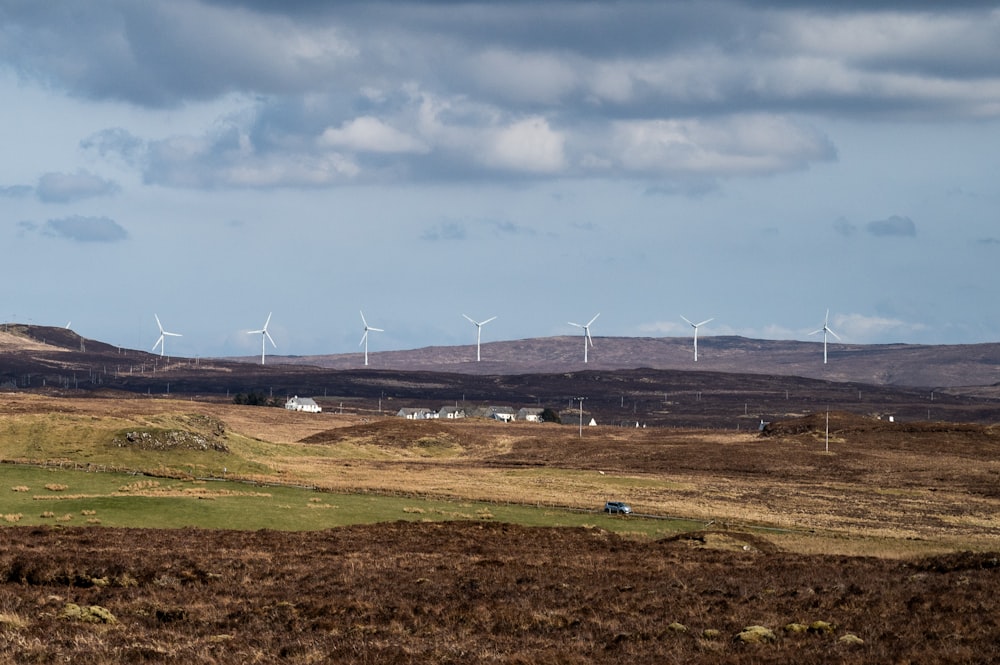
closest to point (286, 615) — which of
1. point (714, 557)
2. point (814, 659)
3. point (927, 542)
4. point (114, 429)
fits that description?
point (814, 659)

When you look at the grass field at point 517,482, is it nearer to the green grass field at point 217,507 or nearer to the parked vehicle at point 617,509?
the green grass field at point 217,507

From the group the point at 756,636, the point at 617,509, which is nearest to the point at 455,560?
the point at 756,636

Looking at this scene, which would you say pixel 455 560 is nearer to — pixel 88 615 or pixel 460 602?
pixel 460 602

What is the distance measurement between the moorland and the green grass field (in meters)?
0.25

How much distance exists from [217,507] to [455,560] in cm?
1844

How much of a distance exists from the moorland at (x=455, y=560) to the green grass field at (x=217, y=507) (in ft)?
0.82

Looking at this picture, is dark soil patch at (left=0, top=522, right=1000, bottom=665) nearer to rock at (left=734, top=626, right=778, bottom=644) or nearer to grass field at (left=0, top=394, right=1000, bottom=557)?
rock at (left=734, top=626, right=778, bottom=644)

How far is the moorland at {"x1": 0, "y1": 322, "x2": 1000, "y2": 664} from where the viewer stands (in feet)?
80.0

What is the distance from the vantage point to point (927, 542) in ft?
195

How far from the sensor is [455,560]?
1670 inches

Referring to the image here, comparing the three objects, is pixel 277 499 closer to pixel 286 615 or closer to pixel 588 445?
pixel 286 615

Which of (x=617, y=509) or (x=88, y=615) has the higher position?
(x=88, y=615)

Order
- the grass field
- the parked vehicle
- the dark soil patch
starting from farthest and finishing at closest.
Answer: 1. the parked vehicle
2. the grass field
3. the dark soil patch

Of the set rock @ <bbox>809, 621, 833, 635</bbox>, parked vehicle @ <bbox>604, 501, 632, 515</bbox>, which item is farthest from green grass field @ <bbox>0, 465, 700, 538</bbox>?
rock @ <bbox>809, 621, 833, 635</bbox>
